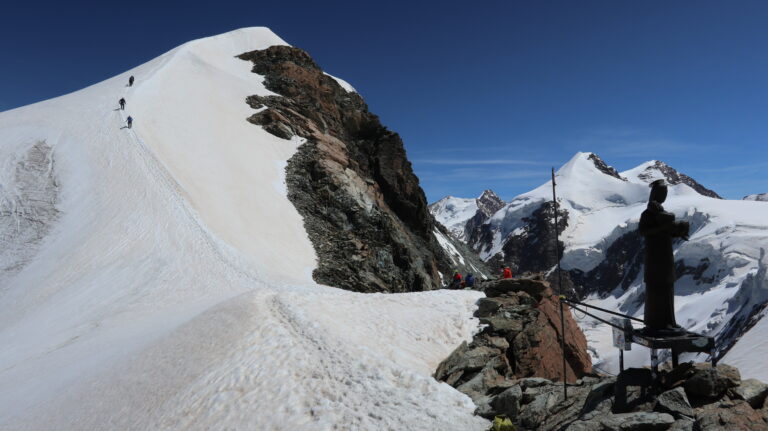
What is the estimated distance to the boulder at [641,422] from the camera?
654 cm

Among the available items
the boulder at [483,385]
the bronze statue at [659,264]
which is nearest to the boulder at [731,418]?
the bronze statue at [659,264]

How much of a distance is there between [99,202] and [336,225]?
1721 centimetres

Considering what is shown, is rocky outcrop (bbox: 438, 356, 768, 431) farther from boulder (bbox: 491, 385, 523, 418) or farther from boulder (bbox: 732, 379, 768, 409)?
boulder (bbox: 491, 385, 523, 418)

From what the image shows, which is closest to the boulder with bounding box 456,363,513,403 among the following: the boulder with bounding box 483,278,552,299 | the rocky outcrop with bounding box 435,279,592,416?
the rocky outcrop with bounding box 435,279,592,416

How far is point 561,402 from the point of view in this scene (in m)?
9.19

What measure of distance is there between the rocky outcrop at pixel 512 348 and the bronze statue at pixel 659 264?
10.8ft

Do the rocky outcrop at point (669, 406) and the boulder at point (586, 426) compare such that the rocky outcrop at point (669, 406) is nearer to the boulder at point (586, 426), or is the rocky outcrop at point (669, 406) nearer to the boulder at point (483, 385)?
the boulder at point (586, 426)

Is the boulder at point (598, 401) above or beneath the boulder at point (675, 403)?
beneath

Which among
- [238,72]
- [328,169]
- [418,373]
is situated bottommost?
[418,373]

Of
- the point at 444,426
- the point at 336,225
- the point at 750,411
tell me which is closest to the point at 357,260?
the point at 336,225

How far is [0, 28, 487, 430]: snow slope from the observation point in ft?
34.4

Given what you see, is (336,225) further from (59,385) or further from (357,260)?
(59,385)

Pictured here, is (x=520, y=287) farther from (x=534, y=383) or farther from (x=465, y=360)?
(x=534, y=383)

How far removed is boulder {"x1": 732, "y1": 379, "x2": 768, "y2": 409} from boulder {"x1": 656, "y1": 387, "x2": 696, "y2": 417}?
28.5 inches
